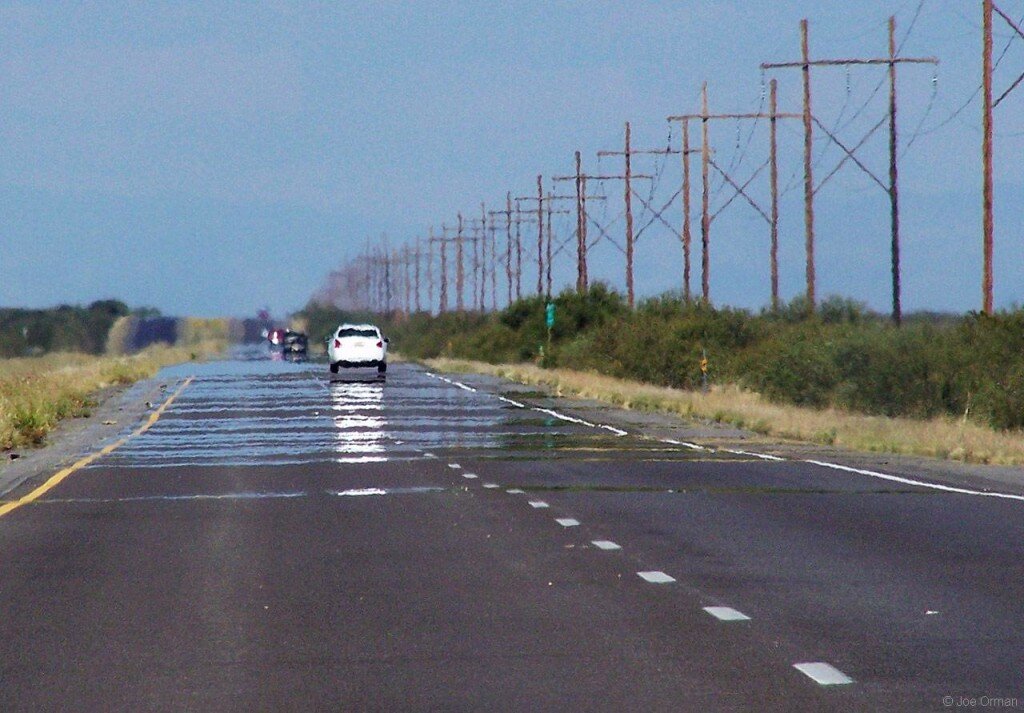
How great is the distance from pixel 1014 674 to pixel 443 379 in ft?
171

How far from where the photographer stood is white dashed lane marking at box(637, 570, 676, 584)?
1301 centimetres

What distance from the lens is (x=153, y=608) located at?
11.9 m

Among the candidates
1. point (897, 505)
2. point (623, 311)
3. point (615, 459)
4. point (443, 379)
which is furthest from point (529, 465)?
point (623, 311)

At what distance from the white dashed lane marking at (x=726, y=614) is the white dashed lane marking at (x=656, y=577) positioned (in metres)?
1.26

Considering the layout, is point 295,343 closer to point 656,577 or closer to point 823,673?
Answer: point 656,577

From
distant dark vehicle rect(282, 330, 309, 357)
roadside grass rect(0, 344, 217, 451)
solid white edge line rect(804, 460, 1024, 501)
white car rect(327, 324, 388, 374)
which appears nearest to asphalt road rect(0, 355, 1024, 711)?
solid white edge line rect(804, 460, 1024, 501)

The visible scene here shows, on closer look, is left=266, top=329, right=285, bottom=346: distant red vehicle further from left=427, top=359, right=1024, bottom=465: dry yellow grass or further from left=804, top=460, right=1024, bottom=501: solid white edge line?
left=804, top=460, right=1024, bottom=501: solid white edge line

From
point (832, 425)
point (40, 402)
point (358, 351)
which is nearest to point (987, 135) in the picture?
point (832, 425)

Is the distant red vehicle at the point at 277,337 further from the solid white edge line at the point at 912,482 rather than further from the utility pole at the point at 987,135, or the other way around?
the solid white edge line at the point at 912,482

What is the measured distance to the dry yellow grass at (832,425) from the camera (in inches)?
1016

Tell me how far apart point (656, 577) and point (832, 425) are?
18.7 metres

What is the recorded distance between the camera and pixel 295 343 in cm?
11550

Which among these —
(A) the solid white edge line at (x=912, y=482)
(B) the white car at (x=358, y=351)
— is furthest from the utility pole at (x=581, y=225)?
(A) the solid white edge line at (x=912, y=482)

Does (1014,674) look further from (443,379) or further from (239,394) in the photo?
(443,379)
